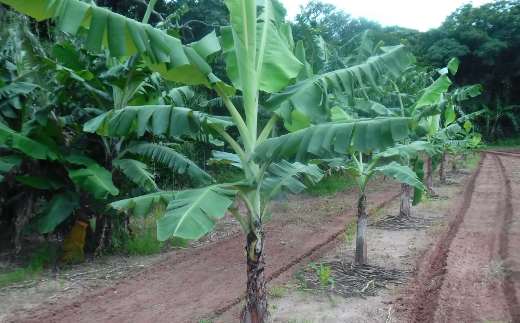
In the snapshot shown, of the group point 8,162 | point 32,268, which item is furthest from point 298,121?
point 32,268

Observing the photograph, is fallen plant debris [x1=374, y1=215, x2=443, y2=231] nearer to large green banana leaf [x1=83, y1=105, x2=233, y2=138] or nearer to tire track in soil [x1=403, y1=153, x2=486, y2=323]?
tire track in soil [x1=403, y1=153, x2=486, y2=323]

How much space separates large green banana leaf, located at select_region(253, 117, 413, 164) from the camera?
313 cm

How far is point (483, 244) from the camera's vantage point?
23.3ft

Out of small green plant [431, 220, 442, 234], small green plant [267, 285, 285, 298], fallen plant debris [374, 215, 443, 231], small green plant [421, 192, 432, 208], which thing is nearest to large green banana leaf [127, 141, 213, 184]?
small green plant [267, 285, 285, 298]

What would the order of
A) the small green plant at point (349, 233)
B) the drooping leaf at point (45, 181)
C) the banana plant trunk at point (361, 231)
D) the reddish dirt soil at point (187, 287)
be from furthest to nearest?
the small green plant at point (349, 233), the banana plant trunk at point (361, 231), the drooping leaf at point (45, 181), the reddish dirt soil at point (187, 287)

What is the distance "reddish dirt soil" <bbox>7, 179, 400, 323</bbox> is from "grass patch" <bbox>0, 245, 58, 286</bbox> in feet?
3.53

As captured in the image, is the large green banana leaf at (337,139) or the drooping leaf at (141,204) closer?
the large green banana leaf at (337,139)

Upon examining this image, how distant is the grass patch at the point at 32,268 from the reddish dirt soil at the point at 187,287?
1076mm

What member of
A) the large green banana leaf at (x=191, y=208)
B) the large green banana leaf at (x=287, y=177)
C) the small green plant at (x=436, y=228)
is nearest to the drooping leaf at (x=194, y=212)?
the large green banana leaf at (x=191, y=208)

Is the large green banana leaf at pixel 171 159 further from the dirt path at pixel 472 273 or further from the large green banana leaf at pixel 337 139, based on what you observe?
the dirt path at pixel 472 273

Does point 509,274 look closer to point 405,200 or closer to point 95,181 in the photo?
point 405,200

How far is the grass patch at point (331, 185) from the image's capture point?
523 inches

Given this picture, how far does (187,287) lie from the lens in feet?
18.1

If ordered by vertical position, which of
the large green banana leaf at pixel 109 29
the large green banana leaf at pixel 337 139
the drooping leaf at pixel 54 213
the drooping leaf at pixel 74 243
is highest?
the large green banana leaf at pixel 109 29
